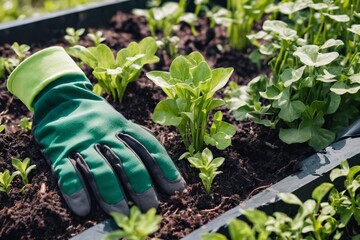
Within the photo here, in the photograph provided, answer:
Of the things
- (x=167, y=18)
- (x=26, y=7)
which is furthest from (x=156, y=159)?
(x=26, y=7)

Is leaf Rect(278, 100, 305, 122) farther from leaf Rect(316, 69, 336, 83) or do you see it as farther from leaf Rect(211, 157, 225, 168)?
leaf Rect(211, 157, 225, 168)

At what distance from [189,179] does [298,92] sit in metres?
0.46

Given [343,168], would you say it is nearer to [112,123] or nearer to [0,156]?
[112,123]

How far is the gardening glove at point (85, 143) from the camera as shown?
5.83ft

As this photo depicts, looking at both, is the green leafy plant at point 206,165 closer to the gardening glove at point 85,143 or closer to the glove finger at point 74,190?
the gardening glove at point 85,143

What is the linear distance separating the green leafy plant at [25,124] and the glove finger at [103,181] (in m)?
0.35

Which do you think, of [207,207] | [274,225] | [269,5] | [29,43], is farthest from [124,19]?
[274,225]

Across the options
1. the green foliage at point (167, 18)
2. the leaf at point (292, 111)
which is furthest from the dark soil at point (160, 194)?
the green foliage at point (167, 18)

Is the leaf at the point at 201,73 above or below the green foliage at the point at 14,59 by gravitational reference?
above

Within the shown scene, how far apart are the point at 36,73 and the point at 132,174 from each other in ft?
1.71

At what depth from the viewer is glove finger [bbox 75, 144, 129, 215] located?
69.2 inches

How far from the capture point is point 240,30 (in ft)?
8.79

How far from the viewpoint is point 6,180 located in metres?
1.84

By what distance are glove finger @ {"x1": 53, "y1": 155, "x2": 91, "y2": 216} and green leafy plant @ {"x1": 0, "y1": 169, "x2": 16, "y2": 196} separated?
6.2 inches
